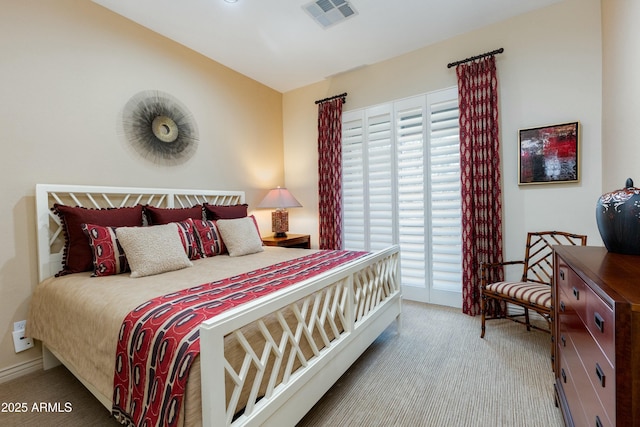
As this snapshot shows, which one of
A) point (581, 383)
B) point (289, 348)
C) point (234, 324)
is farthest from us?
point (289, 348)

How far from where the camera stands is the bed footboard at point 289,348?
0.90m

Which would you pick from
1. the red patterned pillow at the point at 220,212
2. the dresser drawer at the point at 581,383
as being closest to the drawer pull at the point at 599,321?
the dresser drawer at the point at 581,383

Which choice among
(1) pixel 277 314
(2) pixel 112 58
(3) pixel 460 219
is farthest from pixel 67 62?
(3) pixel 460 219

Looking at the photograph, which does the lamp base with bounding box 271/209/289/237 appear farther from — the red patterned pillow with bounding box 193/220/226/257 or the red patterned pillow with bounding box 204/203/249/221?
the red patterned pillow with bounding box 193/220/226/257

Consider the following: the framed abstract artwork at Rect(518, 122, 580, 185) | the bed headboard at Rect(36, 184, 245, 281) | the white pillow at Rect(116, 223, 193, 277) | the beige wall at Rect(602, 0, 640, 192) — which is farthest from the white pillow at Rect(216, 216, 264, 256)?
the beige wall at Rect(602, 0, 640, 192)

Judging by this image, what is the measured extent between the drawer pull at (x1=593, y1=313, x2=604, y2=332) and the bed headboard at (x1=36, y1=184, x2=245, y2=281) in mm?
3064

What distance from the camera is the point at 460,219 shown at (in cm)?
293

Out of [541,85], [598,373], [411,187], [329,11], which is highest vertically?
[329,11]

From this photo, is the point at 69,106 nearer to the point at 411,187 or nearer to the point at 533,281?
the point at 411,187

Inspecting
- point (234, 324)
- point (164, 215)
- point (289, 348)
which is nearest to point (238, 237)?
point (164, 215)

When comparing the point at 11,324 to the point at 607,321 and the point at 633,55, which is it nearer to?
the point at 607,321

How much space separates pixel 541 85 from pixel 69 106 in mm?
4062

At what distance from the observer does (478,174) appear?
2.77 m

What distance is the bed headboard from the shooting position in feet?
6.56
